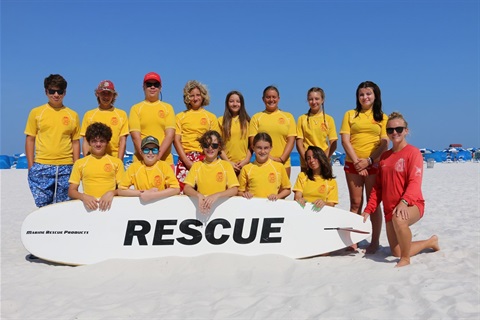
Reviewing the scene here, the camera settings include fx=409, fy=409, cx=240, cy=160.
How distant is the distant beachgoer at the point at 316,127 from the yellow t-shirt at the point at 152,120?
1.44 metres

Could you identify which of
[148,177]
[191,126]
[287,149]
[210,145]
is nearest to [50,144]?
[148,177]

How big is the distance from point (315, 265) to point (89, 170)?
2393mm

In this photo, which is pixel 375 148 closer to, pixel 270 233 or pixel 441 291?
pixel 270 233

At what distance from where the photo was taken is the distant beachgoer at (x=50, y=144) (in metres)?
4.29

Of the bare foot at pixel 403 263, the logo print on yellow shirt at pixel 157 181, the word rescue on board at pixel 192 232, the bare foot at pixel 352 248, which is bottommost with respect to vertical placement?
the bare foot at pixel 352 248

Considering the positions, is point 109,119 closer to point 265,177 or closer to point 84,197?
point 84,197

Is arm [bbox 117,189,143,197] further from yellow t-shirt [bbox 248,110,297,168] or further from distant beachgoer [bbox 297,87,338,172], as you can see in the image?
distant beachgoer [bbox 297,87,338,172]

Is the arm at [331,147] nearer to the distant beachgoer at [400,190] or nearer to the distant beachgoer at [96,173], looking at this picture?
the distant beachgoer at [400,190]

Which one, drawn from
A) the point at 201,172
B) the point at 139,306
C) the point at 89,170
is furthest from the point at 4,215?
the point at 139,306

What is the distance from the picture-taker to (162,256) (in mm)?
4125

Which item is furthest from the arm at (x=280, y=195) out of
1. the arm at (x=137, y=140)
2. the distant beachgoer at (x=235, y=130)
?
the arm at (x=137, y=140)

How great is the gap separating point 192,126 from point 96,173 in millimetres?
1126

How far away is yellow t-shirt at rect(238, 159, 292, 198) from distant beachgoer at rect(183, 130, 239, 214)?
208mm

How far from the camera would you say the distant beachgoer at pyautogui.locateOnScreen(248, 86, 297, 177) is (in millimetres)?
4539
